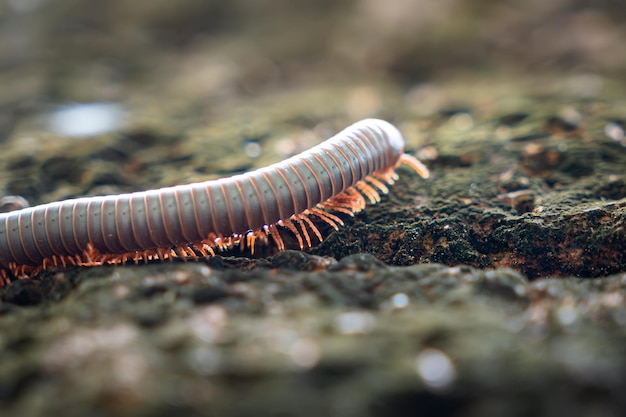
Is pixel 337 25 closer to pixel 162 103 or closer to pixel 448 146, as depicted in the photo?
pixel 162 103

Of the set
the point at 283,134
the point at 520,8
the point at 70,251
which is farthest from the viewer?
the point at 520,8

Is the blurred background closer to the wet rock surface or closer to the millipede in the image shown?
the wet rock surface

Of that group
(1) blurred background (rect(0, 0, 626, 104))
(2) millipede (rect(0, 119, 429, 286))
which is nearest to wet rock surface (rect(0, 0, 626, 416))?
(1) blurred background (rect(0, 0, 626, 104))

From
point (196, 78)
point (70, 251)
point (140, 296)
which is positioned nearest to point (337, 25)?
point (196, 78)

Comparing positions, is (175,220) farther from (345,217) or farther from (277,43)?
(277,43)

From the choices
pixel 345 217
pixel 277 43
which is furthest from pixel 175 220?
pixel 277 43

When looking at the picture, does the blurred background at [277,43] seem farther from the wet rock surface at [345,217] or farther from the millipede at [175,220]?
the millipede at [175,220]

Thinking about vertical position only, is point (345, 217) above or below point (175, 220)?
below

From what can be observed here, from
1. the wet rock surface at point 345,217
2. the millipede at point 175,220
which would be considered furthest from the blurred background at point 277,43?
the millipede at point 175,220
